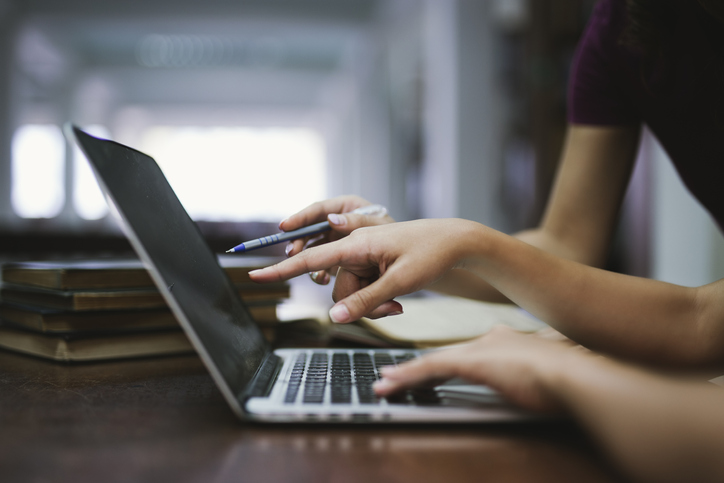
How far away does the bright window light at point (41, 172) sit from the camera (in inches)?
284

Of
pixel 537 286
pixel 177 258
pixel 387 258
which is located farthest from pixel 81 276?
pixel 537 286

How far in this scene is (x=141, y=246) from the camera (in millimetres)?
275

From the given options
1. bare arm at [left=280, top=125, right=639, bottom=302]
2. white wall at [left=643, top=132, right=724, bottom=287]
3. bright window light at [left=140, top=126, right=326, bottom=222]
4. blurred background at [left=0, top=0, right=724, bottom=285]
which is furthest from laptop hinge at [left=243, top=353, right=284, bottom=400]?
bright window light at [left=140, top=126, right=326, bottom=222]

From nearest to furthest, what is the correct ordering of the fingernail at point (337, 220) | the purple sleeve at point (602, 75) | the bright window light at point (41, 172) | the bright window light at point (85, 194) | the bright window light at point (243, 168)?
1. the fingernail at point (337, 220)
2. the purple sleeve at point (602, 75)
3. the bright window light at point (41, 172)
4. the bright window light at point (85, 194)
5. the bright window light at point (243, 168)

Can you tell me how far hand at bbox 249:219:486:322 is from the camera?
35cm

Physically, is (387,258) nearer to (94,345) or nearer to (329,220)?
(329,220)

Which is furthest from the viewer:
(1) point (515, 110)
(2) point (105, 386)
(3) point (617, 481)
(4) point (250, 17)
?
(4) point (250, 17)

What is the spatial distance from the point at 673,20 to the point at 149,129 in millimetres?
9911

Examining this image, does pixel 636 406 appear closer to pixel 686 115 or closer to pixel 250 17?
pixel 686 115

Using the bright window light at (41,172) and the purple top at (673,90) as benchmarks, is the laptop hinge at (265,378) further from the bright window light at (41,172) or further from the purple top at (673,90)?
the bright window light at (41,172)

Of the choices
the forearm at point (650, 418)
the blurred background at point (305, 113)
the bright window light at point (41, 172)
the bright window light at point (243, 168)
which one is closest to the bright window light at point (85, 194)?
the blurred background at point (305, 113)

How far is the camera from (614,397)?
0.25 metres

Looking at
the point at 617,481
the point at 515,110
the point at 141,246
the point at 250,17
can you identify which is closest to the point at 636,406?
the point at 617,481

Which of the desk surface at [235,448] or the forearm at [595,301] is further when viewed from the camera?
the forearm at [595,301]
